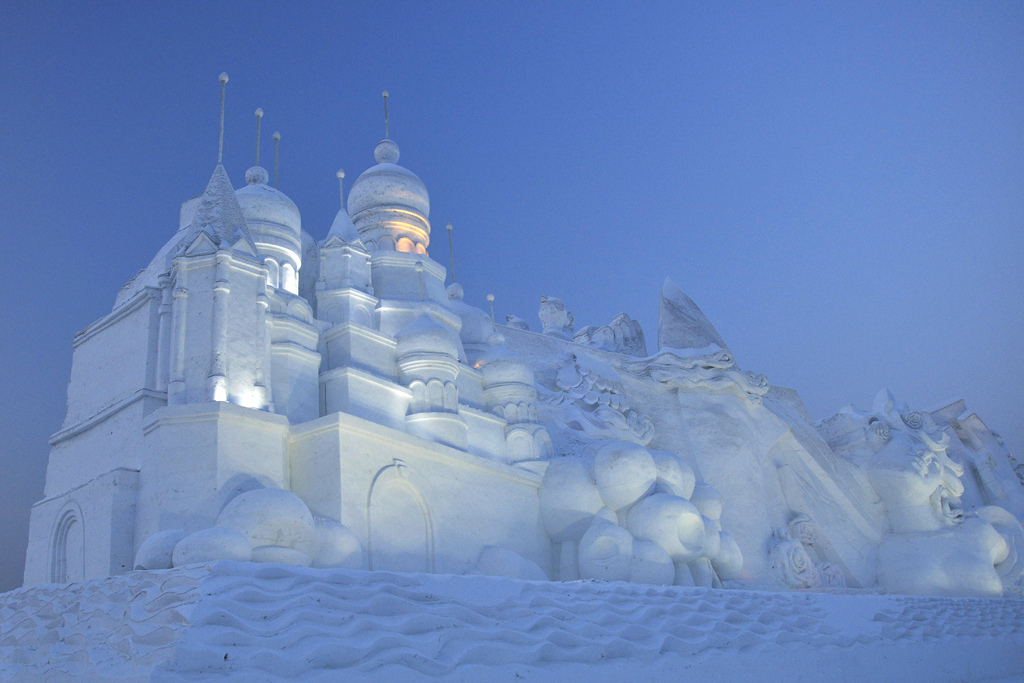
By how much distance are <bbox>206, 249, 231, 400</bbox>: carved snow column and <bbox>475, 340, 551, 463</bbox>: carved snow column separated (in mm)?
6124

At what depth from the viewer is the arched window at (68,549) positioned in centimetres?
1073

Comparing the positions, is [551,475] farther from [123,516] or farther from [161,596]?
[161,596]

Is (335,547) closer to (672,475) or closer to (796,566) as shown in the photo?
(672,475)

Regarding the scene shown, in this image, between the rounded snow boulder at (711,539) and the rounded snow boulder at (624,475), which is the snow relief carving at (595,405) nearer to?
the rounded snow boulder at (624,475)

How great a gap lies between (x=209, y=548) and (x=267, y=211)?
956cm

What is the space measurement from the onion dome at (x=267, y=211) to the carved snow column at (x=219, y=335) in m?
3.58

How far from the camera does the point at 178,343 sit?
11352 millimetres

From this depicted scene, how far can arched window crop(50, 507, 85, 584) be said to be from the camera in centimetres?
1073

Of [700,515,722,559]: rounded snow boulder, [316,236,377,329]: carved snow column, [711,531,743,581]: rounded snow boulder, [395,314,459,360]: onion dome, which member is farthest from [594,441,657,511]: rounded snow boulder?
[316,236,377,329]: carved snow column

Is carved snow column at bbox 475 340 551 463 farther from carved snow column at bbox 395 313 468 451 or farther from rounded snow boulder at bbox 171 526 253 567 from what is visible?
rounded snow boulder at bbox 171 526 253 567

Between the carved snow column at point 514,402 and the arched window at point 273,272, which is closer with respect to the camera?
the arched window at point 273,272

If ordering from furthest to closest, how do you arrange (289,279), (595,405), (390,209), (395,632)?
(390,209)
(595,405)
(289,279)
(395,632)

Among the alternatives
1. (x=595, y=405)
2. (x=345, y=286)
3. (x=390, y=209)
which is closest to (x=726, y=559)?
(x=595, y=405)

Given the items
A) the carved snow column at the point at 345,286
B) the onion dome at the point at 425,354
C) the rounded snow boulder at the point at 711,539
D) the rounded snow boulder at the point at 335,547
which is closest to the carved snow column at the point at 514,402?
the onion dome at the point at 425,354
